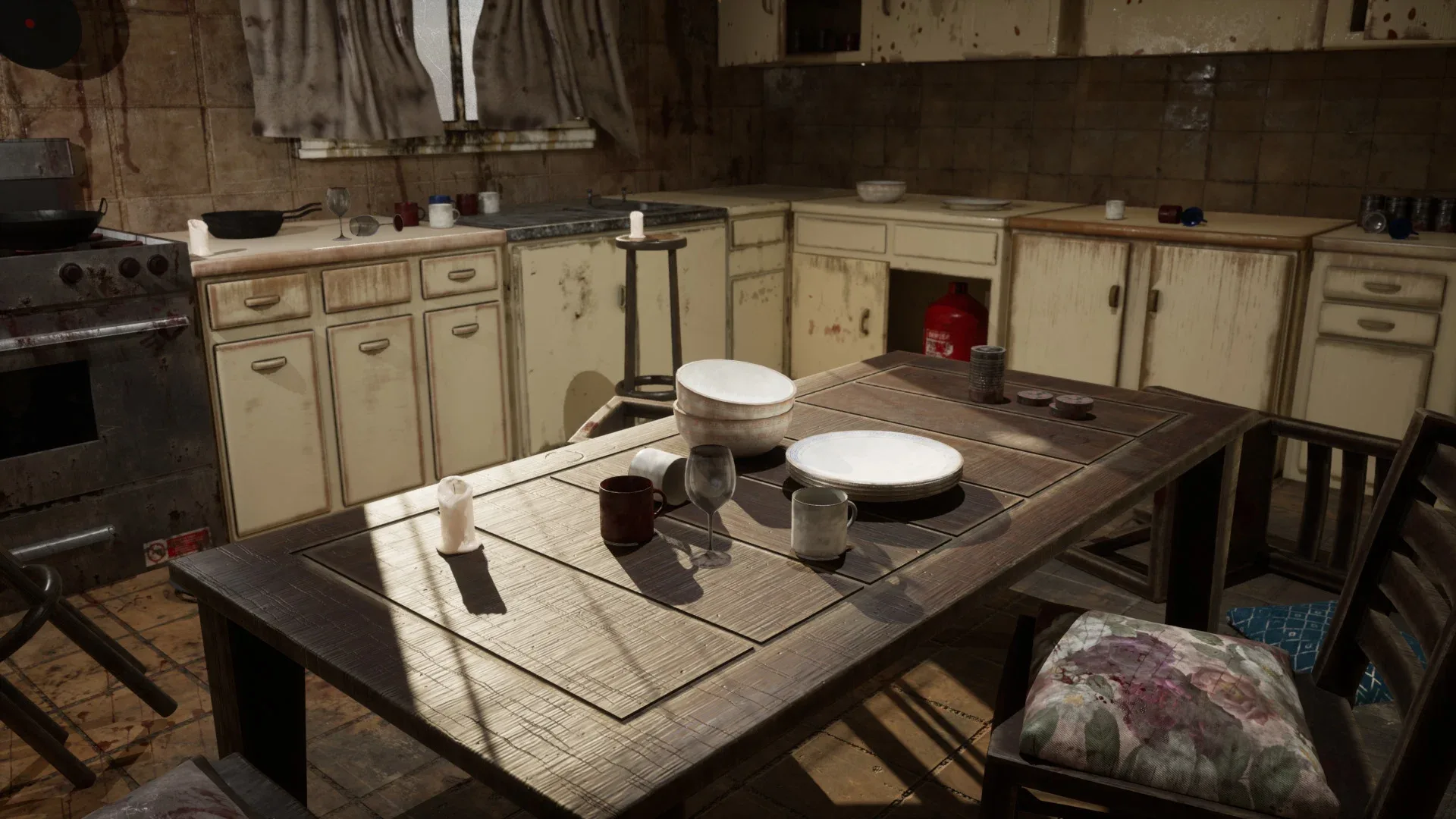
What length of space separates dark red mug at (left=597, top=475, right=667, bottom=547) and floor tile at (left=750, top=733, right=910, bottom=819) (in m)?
0.84

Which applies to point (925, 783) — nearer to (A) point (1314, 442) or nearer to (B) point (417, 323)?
(A) point (1314, 442)

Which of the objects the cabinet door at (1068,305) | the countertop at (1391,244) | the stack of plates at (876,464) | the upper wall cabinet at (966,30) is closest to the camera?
the stack of plates at (876,464)

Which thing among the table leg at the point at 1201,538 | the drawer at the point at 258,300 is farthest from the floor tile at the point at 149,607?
the table leg at the point at 1201,538

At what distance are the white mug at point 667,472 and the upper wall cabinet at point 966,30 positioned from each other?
338 centimetres

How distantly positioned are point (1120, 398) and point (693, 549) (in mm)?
1327

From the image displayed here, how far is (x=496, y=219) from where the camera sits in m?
4.38

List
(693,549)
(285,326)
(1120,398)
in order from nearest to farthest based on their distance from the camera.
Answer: (693,549) → (1120,398) → (285,326)

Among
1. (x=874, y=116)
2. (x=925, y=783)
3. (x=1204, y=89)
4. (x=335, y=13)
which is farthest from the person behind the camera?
(x=874, y=116)

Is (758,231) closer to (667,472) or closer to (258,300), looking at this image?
(258,300)

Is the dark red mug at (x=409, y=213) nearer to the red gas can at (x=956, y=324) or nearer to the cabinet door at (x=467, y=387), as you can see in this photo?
the cabinet door at (x=467, y=387)

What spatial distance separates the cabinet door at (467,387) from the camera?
396cm

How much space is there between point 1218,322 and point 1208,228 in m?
0.37

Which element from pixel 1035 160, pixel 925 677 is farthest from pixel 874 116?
pixel 925 677

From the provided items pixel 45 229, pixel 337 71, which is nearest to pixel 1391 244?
pixel 337 71
